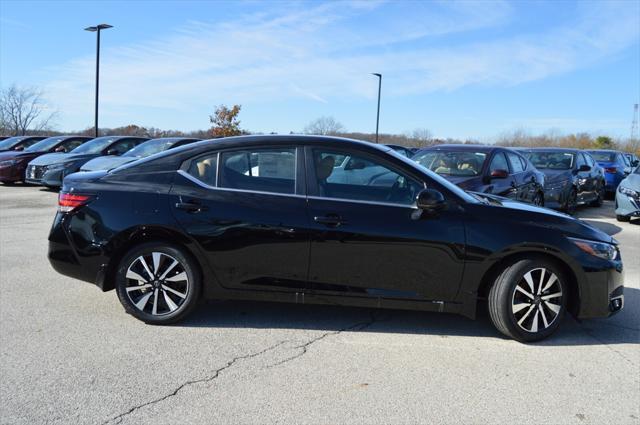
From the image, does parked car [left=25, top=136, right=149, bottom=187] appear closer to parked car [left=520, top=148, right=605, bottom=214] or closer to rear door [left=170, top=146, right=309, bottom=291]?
rear door [left=170, top=146, right=309, bottom=291]

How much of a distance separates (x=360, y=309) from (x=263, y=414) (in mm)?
2093

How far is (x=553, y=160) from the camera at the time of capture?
13.0 meters

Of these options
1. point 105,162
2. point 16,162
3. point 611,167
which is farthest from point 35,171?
point 611,167

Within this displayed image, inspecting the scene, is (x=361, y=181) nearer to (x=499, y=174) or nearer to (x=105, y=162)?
(x=499, y=174)

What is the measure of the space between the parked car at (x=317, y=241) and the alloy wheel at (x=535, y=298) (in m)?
0.01

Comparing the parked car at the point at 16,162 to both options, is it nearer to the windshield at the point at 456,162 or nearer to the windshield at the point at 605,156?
the windshield at the point at 456,162

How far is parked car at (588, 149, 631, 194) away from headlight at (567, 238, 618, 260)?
14.1 meters

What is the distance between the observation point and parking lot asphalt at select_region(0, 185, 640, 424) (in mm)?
3055

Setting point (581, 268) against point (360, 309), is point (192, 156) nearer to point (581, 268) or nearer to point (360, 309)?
point (360, 309)

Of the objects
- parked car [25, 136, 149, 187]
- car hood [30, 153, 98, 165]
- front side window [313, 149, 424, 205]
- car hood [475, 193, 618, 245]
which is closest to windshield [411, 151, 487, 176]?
car hood [475, 193, 618, 245]

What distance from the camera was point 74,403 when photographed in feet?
10.0

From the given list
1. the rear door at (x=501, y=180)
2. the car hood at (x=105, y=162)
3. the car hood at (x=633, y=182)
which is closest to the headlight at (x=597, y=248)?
the rear door at (x=501, y=180)

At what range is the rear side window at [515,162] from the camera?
9221 mm

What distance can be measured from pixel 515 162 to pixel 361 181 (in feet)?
19.8
